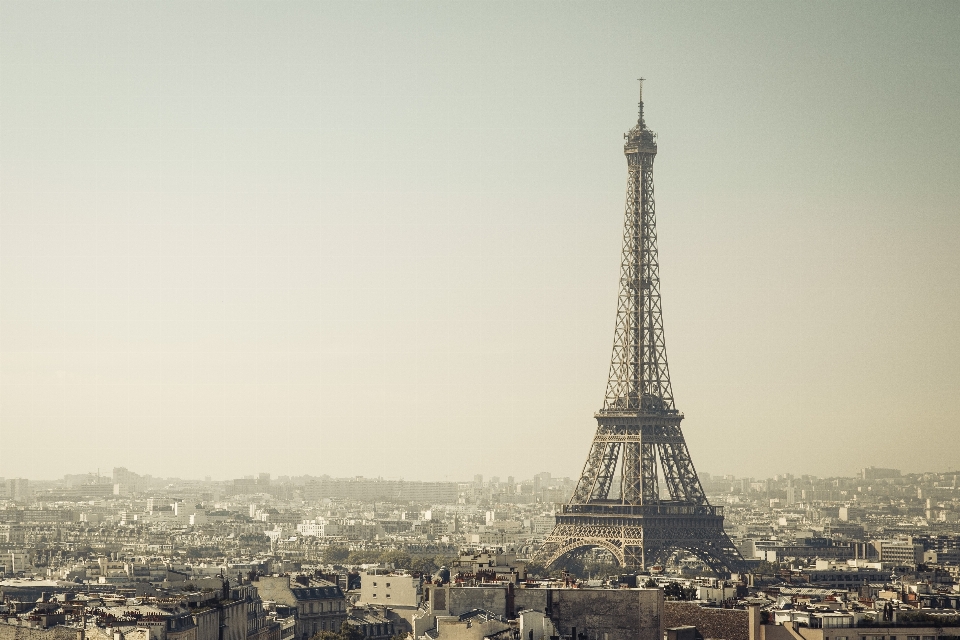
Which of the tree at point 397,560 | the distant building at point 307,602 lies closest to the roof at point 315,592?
the distant building at point 307,602

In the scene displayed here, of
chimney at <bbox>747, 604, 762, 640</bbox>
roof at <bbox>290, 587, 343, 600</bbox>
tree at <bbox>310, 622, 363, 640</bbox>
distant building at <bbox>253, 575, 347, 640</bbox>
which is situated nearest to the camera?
chimney at <bbox>747, 604, 762, 640</bbox>

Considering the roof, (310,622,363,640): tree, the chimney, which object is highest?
the roof

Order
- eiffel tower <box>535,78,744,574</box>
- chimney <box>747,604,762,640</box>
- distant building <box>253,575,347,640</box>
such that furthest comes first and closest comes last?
eiffel tower <box>535,78,744,574</box>
distant building <box>253,575,347,640</box>
chimney <box>747,604,762,640</box>

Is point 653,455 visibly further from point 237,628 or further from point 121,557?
point 237,628

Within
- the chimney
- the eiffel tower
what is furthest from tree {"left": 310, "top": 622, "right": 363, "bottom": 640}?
the eiffel tower

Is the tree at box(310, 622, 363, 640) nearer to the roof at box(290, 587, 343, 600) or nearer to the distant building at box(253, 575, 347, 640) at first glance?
the distant building at box(253, 575, 347, 640)

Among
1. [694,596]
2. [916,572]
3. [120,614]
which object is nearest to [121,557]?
[916,572]

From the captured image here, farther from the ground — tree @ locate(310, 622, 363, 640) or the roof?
the roof

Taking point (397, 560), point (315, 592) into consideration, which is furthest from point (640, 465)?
point (315, 592)
